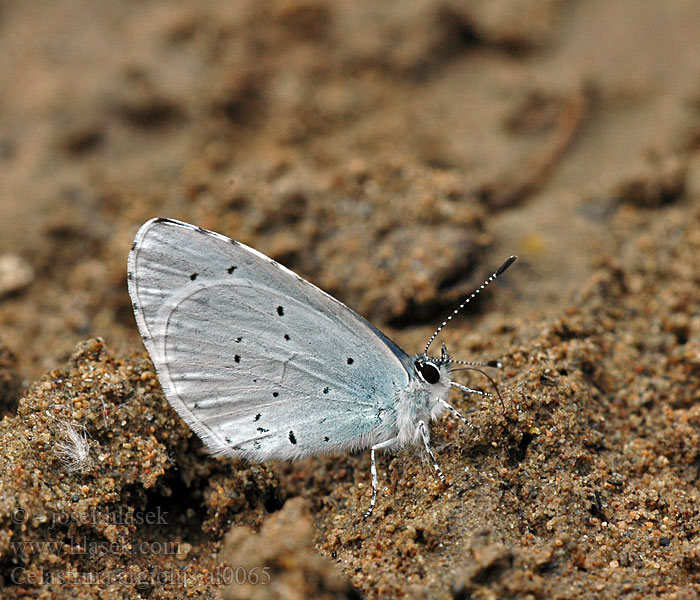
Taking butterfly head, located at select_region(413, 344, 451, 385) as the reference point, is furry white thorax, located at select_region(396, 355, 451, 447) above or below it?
below

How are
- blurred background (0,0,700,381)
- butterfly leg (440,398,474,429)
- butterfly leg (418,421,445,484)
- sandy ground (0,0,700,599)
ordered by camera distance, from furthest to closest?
blurred background (0,0,700,381), butterfly leg (440,398,474,429), butterfly leg (418,421,445,484), sandy ground (0,0,700,599)

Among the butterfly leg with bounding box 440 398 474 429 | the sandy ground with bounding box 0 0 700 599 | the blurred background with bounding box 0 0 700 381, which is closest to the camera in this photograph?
the sandy ground with bounding box 0 0 700 599

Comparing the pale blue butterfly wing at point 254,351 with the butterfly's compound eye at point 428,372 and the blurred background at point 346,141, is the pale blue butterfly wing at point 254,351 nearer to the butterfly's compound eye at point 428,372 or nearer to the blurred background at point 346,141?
the butterfly's compound eye at point 428,372

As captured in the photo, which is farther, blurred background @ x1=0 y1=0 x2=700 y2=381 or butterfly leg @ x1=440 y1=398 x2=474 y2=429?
blurred background @ x1=0 y1=0 x2=700 y2=381

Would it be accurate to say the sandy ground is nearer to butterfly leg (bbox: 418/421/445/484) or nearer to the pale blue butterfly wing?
butterfly leg (bbox: 418/421/445/484)

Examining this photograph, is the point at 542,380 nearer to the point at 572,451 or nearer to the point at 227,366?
the point at 572,451

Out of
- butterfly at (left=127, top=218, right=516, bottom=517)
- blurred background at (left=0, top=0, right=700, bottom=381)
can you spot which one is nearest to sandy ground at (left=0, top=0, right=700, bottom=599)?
blurred background at (left=0, top=0, right=700, bottom=381)

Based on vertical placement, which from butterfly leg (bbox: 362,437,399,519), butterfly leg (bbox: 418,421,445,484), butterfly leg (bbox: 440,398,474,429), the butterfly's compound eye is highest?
the butterfly's compound eye

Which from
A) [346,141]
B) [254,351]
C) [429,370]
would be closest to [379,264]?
[429,370]
